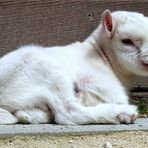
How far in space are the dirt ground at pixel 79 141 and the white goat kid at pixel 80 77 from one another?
29cm

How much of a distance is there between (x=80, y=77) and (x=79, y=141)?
68 cm

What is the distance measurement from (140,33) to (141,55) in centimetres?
16

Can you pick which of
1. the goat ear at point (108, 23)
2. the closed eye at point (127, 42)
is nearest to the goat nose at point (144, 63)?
the closed eye at point (127, 42)

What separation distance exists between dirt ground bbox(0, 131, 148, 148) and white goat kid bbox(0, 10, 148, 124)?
0.29 m

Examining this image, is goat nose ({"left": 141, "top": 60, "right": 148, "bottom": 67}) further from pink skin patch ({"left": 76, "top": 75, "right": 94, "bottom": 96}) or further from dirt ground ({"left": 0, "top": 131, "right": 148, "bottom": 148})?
dirt ground ({"left": 0, "top": 131, "right": 148, "bottom": 148})

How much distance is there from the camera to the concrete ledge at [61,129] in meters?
4.36

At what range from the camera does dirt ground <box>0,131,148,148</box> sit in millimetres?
4242

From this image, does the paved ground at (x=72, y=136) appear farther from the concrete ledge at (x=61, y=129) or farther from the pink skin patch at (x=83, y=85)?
the pink skin patch at (x=83, y=85)

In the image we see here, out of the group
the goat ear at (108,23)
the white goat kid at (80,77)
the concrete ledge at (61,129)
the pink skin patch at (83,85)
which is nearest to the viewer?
the concrete ledge at (61,129)

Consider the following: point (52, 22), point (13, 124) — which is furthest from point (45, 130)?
point (52, 22)

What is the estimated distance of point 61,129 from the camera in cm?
445

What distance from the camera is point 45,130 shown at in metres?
4.40

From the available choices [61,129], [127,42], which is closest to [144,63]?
[127,42]

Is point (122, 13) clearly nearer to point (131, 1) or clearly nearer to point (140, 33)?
point (140, 33)
